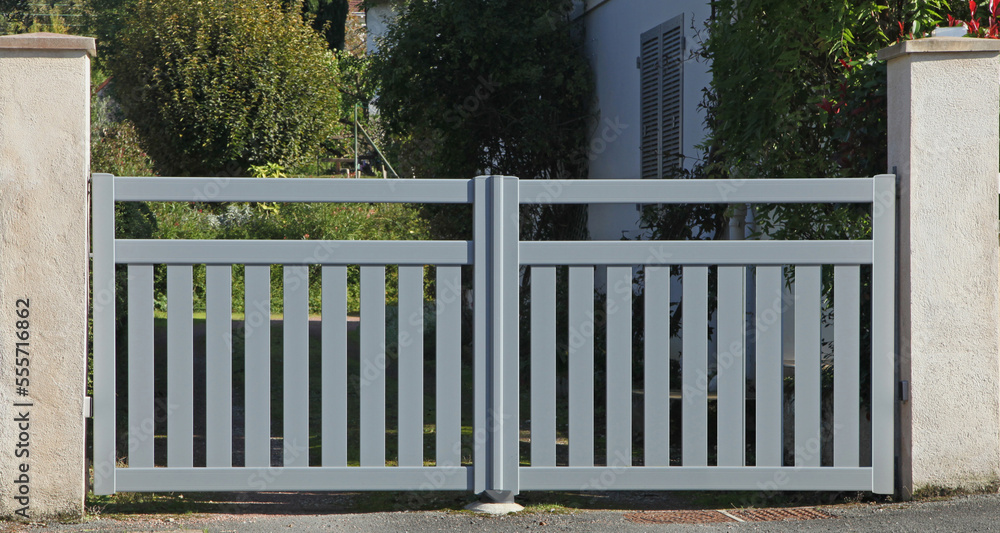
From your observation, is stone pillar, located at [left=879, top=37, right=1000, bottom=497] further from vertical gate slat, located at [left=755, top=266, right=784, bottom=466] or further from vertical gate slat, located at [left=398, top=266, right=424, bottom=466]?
vertical gate slat, located at [left=398, top=266, right=424, bottom=466]

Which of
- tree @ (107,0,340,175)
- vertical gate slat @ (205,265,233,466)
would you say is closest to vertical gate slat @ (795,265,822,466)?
vertical gate slat @ (205,265,233,466)

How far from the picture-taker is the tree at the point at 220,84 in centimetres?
1378

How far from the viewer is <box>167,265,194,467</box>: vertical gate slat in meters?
3.80

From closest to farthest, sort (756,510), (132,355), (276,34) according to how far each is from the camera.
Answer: (132,355), (756,510), (276,34)

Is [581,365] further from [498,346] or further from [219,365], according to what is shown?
[219,365]

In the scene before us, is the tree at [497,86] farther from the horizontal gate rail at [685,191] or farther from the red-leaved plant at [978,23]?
the horizontal gate rail at [685,191]

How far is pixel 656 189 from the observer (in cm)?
381

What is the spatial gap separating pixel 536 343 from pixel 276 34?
11.7 m

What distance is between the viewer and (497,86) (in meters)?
9.34

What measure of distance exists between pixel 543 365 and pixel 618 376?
13.1 inches

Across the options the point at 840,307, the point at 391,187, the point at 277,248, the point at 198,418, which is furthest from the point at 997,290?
the point at 198,418

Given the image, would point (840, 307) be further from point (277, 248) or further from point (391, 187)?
Result: point (277, 248)

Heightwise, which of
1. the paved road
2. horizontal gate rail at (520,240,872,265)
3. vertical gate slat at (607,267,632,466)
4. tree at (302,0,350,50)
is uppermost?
tree at (302,0,350,50)

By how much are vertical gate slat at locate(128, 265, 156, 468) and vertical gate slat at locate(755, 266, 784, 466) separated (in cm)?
259
